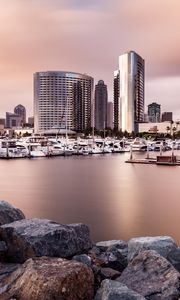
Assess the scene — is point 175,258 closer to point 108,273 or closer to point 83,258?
point 108,273

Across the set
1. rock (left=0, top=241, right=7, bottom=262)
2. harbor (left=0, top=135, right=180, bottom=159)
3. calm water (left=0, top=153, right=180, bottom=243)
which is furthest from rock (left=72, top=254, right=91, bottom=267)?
harbor (left=0, top=135, right=180, bottom=159)

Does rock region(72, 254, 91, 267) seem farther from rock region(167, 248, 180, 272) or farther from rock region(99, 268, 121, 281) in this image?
rock region(167, 248, 180, 272)

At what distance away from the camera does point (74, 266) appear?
10375 mm

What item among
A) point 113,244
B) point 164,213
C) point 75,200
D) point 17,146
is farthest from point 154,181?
point 17,146

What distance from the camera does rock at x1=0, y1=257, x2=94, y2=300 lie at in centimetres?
975

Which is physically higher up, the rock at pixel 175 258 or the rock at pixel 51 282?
the rock at pixel 51 282

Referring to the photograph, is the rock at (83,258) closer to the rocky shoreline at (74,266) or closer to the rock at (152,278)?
the rocky shoreline at (74,266)

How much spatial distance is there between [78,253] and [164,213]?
2314 centimetres

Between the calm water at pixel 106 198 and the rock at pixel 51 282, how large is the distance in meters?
13.9

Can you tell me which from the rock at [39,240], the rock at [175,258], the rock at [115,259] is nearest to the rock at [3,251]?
the rock at [39,240]

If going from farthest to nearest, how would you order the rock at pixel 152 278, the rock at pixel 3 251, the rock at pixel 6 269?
the rock at pixel 3 251, the rock at pixel 6 269, the rock at pixel 152 278

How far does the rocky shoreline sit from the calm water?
10441 millimetres

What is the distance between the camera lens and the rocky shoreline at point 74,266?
32.9 ft

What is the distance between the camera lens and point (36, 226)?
13266 mm
